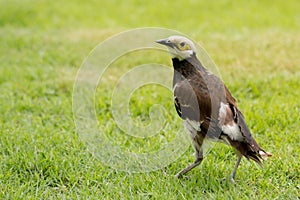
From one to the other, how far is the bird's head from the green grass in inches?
41.8

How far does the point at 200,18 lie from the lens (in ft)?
33.6

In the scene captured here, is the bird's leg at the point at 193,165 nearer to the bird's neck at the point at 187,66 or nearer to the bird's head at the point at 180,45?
the bird's neck at the point at 187,66

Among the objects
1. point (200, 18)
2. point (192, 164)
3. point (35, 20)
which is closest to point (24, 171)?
point (192, 164)

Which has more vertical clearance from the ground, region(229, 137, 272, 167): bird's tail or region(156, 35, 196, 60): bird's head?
region(156, 35, 196, 60): bird's head

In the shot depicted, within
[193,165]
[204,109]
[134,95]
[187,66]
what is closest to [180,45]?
[187,66]

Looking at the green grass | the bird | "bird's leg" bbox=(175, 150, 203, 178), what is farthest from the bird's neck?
the green grass

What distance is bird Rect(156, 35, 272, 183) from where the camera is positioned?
173 inches

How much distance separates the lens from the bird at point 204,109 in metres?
4.38

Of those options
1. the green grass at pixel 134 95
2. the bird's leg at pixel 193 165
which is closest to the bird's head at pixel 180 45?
the bird's leg at pixel 193 165

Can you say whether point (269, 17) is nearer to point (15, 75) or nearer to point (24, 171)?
point (15, 75)

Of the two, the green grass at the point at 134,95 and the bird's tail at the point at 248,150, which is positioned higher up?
the bird's tail at the point at 248,150

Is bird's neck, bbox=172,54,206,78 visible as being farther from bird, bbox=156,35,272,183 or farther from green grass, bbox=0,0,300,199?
green grass, bbox=0,0,300,199

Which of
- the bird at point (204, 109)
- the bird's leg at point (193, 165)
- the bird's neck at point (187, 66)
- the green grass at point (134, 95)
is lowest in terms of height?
the green grass at point (134, 95)

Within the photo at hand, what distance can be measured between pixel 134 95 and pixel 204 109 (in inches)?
92.6
